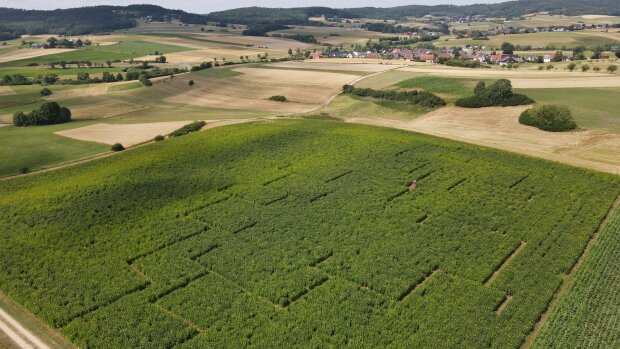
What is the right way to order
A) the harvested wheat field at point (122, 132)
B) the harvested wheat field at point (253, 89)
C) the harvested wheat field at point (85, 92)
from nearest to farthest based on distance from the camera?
the harvested wheat field at point (122, 132)
the harvested wheat field at point (253, 89)
the harvested wheat field at point (85, 92)

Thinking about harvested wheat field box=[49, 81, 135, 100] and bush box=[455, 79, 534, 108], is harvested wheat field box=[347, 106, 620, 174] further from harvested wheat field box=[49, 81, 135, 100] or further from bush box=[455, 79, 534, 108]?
harvested wheat field box=[49, 81, 135, 100]

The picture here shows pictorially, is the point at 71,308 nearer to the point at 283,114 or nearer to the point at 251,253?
the point at 251,253

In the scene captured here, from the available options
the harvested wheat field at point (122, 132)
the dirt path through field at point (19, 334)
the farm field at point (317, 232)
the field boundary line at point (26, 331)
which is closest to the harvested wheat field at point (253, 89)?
the farm field at point (317, 232)

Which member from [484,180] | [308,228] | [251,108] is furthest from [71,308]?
[251,108]

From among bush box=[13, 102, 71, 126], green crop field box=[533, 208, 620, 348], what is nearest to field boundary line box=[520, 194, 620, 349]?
green crop field box=[533, 208, 620, 348]

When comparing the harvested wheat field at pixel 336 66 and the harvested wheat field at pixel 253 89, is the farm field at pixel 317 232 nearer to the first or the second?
the harvested wheat field at pixel 253 89
